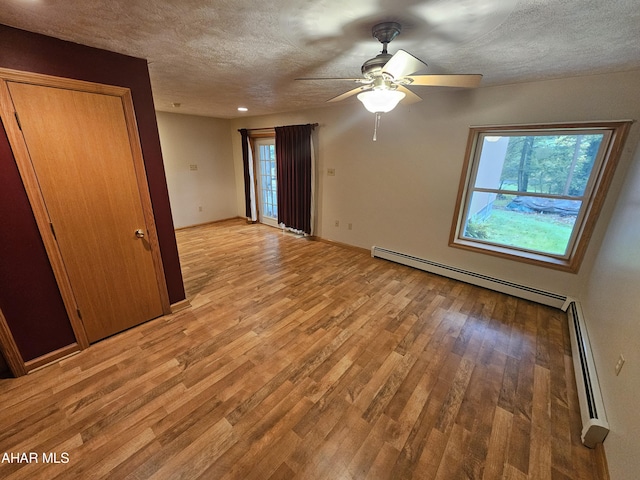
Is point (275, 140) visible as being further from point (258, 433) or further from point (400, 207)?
point (258, 433)

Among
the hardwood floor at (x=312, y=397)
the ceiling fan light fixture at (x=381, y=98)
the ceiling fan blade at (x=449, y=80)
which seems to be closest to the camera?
the hardwood floor at (x=312, y=397)

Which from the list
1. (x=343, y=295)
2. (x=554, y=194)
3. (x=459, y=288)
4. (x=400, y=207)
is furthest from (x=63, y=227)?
(x=554, y=194)

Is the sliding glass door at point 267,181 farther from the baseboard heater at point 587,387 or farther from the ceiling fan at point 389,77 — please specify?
the baseboard heater at point 587,387

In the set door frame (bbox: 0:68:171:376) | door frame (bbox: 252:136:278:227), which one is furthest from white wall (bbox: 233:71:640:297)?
door frame (bbox: 0:68:171:376)

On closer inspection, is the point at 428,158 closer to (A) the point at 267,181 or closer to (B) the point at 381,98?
(B) the point at 381,98

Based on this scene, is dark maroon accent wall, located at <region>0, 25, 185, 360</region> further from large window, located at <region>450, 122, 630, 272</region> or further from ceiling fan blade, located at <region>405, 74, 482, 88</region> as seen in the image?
large window, located at <region>450, 122, 630, 272</region>

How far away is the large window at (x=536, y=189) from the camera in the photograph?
2.33 m

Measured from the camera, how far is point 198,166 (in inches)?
208

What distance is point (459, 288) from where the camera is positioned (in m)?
3.06

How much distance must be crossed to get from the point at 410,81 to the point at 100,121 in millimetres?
2134

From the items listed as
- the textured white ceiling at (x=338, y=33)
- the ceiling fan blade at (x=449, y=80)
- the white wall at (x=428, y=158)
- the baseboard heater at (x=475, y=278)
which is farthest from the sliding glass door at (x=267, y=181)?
the ceiling fan blade at (x=449, y=80)

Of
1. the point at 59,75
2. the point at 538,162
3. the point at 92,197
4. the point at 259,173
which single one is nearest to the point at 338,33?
the point at 59,75

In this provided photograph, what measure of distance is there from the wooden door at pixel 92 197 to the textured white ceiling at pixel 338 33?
42 centimetres

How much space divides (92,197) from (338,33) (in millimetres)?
2045
